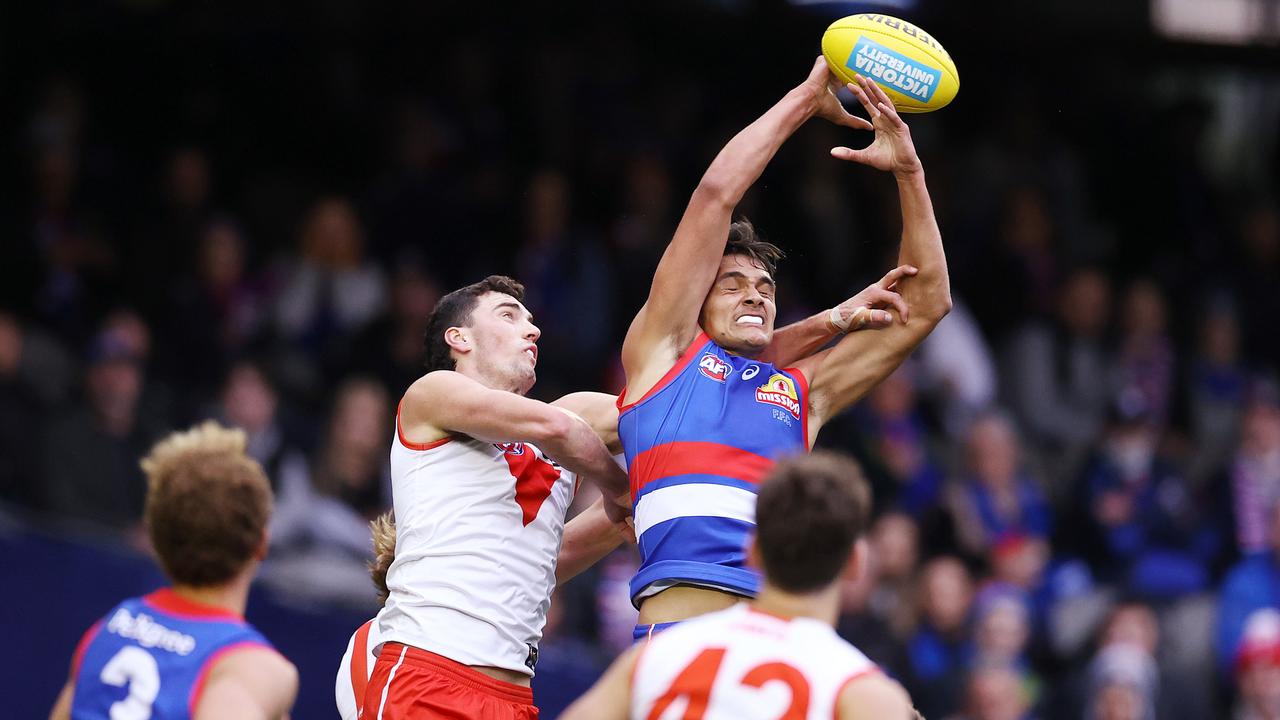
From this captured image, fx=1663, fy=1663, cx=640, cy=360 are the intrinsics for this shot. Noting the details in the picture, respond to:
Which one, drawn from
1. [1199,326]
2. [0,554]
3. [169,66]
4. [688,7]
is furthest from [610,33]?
[0,554]

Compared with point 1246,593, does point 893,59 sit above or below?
above

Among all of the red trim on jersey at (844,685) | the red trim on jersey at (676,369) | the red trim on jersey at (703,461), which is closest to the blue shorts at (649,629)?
the red trim on jersey at (703,461)

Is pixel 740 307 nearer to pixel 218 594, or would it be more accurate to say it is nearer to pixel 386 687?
pixel 386 687

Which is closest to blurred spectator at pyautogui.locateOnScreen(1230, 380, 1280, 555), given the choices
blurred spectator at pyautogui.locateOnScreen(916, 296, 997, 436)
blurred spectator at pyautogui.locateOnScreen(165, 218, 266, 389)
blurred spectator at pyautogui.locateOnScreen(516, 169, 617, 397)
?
blurred spectator at pyautogui.locateOnScreen(916, 296, 997, 436)

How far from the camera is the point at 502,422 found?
5699 millimetres

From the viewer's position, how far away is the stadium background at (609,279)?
10359 mm

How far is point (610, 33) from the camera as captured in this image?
49.1ft

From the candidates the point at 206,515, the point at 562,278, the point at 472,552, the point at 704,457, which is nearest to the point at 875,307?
the point at 704,457

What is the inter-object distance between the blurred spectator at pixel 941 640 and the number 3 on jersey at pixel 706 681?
647 cm

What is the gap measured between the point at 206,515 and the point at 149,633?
14.8 inches

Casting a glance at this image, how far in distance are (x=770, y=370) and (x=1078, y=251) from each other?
9708mm

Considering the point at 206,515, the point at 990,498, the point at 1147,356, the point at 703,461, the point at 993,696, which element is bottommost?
the point at 993,696

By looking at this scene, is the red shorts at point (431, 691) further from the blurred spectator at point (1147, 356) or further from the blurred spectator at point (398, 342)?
the blurred spectator at point (1147, 356)

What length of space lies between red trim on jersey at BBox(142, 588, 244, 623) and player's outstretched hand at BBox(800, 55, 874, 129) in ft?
9.25
